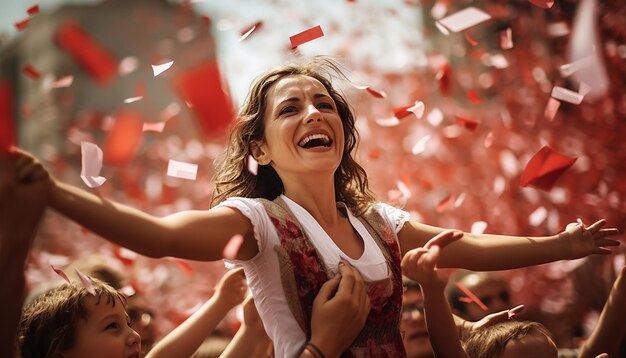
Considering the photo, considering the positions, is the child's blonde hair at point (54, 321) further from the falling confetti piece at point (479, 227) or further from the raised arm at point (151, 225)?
the falling confetti piece at point (479, 227)

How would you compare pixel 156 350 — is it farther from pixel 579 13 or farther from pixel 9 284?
pixel 579 13

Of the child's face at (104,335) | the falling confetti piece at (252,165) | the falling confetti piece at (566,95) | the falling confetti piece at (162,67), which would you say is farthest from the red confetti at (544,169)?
the child's face at (104,335)

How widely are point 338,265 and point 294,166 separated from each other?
0.89ft

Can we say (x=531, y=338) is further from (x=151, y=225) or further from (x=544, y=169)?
(x=151, y=225)

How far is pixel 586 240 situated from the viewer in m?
1.82

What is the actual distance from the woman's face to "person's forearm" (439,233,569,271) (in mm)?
392

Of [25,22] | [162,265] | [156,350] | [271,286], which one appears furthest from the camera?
[162,265]

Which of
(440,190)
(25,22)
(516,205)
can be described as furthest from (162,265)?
(25,22)

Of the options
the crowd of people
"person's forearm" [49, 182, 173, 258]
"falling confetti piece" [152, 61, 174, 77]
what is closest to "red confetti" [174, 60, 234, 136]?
"falling confetti piece" [152, 61, 174, 77]

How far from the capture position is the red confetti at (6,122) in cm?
128

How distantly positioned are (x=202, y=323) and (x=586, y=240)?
106cm

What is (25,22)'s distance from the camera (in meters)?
2.12

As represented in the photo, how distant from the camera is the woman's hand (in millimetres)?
1809

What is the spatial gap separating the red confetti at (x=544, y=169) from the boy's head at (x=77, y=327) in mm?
1272
